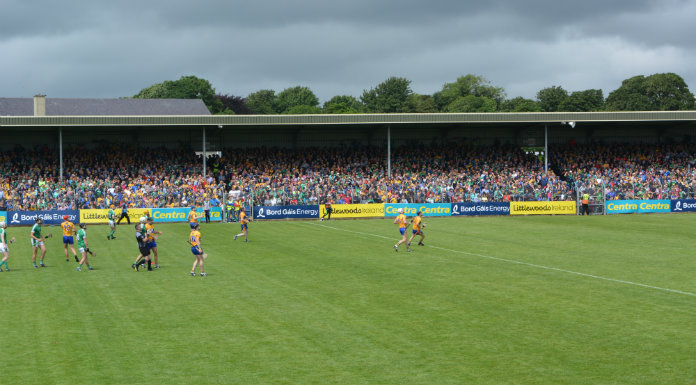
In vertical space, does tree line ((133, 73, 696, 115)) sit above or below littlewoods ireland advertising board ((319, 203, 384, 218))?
above

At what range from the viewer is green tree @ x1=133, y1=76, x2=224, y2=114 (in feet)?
390

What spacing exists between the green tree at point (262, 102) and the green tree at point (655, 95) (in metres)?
67.3

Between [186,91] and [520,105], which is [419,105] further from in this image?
[186,91]

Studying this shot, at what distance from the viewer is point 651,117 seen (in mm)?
60000

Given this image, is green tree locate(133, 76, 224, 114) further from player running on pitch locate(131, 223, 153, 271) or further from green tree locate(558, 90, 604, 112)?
player running on pitch locate(131, 223, 153, 271)

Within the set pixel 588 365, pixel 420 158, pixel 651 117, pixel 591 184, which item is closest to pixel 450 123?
pixel 420 158

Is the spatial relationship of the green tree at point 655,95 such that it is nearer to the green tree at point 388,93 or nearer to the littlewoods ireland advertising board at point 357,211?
the green tree at point 388,93

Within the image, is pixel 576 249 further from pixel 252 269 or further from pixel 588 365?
pixel 588 365

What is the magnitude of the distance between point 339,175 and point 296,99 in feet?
313

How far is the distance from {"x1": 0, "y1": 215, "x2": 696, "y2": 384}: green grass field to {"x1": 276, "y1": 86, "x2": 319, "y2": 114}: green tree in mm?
122581

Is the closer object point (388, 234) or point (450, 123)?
point (388, 234)

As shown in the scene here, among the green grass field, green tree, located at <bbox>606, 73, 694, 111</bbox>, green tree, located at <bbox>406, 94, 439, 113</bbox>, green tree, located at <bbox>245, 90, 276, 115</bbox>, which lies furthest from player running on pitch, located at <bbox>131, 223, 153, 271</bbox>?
green tree, located at <bbox>245, 90, 276, 115</bbox>

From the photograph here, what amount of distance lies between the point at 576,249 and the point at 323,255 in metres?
9.94

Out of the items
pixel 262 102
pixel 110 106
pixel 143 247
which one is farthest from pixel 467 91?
pixel 143 247
